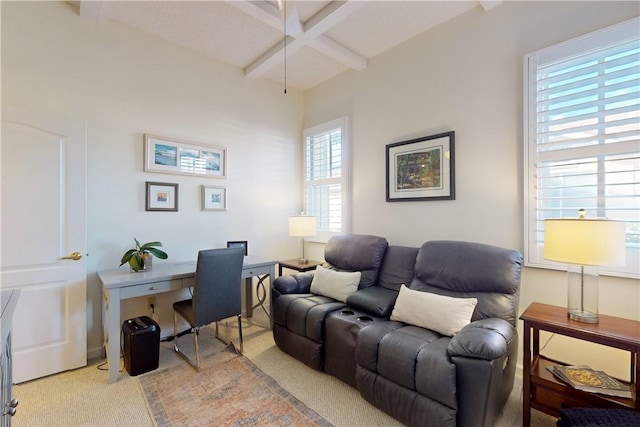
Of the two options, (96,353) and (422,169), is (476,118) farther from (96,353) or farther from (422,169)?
(96,353)

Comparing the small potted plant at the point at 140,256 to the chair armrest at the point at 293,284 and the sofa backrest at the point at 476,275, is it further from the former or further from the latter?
the sofa backrest at the point at 476,275

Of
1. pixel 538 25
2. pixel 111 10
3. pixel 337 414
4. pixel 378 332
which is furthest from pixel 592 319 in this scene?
pixel 111 10

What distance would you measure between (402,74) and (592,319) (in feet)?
8.43

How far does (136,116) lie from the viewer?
2818 millimetres

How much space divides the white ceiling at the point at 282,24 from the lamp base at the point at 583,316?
2.35m

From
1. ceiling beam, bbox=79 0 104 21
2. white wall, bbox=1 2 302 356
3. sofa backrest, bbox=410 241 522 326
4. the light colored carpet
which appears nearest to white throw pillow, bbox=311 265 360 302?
sofa backrest, bbox=410 241 522 326

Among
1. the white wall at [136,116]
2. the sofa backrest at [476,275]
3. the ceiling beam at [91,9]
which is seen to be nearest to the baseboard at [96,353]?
the white wall at [136,116]

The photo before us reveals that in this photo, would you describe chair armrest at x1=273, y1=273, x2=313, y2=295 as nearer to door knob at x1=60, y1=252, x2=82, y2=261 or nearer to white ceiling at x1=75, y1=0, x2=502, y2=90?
door knob at x1=60, y1=252, x2=82, y2=261

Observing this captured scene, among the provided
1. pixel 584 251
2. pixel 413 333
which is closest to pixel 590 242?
pixel 584 251

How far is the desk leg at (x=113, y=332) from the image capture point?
2170mm

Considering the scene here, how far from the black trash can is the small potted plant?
0.50m

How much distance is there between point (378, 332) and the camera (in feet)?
6.24

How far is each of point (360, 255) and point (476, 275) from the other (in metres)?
1.05

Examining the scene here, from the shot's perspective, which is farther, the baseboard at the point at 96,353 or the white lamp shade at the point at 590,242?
the baseboard at the point at 96,353
